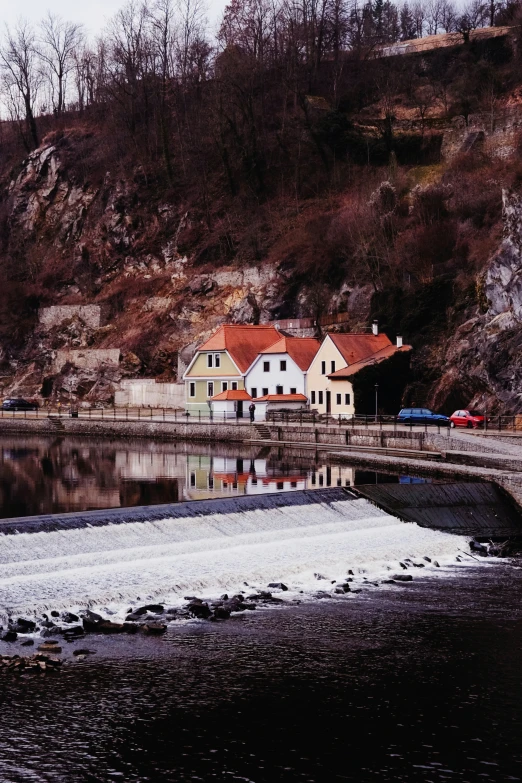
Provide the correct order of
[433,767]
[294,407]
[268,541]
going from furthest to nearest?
1. [294,407]
2. [268,541]
3. [433,767]

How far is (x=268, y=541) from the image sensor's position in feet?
96.1

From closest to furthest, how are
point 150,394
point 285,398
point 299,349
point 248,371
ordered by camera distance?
point 285,398 → point 299,349 → point 248,371 → point 150,394

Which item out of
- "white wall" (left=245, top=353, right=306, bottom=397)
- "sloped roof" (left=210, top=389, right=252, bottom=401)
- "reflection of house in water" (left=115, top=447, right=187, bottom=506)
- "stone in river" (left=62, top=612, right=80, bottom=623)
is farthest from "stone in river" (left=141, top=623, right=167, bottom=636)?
"sloped roof" (left=210, top=389, right=252, bottom=401)

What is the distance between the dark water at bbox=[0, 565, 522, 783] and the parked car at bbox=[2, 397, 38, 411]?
65798mm

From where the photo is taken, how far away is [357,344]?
6638 centimetres

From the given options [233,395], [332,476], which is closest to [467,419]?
[332,476]

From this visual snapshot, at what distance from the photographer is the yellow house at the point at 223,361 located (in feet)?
238

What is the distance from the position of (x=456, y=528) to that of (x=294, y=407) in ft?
116

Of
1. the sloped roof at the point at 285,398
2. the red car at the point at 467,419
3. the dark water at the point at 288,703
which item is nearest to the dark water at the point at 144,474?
the sloped roof at the point at 285,398

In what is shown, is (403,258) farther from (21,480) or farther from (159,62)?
(159,62)

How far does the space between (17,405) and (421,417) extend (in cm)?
4166

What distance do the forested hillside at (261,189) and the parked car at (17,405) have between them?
323 centimetres

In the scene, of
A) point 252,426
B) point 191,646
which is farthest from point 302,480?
point 191,646

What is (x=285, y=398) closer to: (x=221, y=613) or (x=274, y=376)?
(x=274, y=376)
